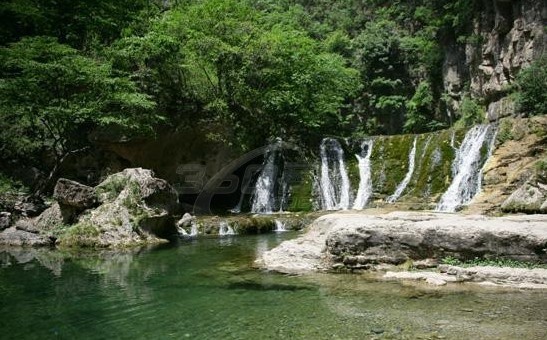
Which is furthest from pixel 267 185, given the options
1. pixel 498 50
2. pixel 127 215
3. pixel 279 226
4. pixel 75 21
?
pixel 498 50

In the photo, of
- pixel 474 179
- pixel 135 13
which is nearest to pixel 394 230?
pixel 474 179

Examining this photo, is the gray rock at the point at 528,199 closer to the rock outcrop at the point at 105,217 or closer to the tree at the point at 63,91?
the rock outcrop at the point at 105,217

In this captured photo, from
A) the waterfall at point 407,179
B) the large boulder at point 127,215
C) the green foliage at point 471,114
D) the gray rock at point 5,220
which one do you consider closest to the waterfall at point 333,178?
the waterfall at point 407,179

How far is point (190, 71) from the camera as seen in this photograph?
945 inches

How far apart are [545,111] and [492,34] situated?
8.65 m

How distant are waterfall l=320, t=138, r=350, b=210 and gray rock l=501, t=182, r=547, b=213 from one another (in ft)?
28.2

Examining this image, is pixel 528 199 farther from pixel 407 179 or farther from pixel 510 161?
pixel 407 179

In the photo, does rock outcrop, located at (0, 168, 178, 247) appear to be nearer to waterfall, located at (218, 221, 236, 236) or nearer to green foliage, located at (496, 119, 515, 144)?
waterfall, located at (218, 221, 236, 236)

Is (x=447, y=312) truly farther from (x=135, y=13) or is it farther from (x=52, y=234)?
(x=135, y=13)

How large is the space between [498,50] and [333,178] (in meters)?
13.6

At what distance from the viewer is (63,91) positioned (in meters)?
19.9

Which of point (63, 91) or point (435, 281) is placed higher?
point (63, 91)

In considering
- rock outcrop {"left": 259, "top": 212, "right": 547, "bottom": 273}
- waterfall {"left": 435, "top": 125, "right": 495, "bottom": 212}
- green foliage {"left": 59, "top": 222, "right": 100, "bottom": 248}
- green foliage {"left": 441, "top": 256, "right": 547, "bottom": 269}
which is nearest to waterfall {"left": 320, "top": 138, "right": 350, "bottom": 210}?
waterfall {"left": 435, "top": 125, "right": 495, "bottom": 212}

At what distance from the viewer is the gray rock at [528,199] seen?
13406 millimetres
